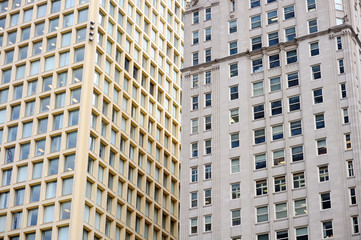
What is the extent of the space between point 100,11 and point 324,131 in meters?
35.4

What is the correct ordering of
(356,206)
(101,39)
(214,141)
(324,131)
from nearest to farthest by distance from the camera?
(356,206) → (324,131) → (214,141) → (101,39)

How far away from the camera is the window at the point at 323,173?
88.2 metres

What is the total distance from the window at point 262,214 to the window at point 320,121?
→ 457 inches

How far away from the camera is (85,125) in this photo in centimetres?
9631

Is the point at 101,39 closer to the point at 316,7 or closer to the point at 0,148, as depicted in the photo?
the point at 0,148

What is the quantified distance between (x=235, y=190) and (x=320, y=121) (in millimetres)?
13118

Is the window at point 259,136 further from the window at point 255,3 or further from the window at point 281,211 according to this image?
the window at point 255,3

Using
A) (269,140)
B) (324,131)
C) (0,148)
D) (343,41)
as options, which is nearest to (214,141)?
(269,140)

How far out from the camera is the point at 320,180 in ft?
290

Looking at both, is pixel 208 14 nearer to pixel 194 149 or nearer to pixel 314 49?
pixel 314 49

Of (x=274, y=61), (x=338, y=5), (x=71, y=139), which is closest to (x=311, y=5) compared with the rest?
(x=338, y=5)

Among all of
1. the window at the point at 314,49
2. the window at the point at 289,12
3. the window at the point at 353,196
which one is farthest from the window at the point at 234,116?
the window at the point at 353,196

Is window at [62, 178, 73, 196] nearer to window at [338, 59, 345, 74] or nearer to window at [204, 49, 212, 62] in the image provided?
window at [204, 49, 212, 62]

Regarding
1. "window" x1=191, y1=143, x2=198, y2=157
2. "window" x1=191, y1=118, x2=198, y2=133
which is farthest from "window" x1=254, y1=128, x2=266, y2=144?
"window" x1=191, y1=118, x2=198, y2=133
